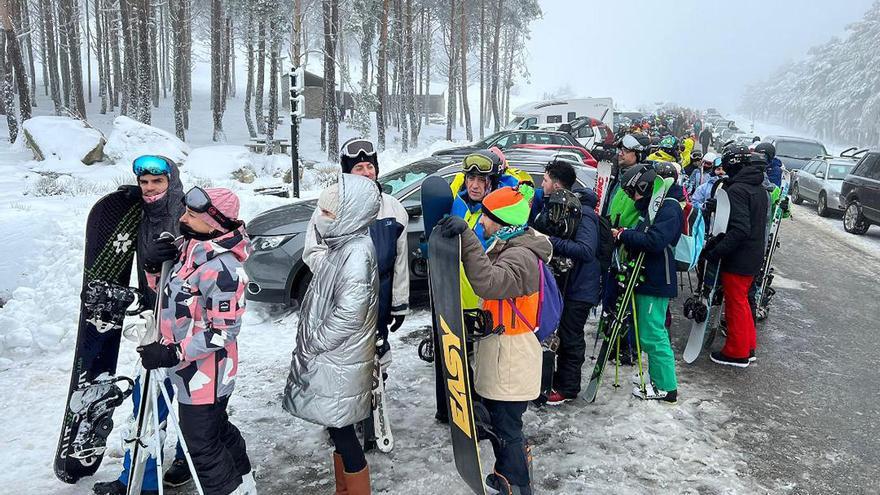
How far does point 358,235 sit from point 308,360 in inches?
27.8

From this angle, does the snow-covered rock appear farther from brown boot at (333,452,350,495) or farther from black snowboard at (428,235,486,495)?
black snowboard at (428,235,486,495)

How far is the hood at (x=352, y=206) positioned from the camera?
2.84 meters

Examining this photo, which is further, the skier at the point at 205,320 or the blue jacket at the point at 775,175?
the blue jacket at the point at 775,175

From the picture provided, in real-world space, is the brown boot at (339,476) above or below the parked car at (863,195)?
below

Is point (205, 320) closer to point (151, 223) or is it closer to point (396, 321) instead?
point (151, 223)

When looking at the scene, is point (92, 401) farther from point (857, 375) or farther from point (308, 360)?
point (857, 375)

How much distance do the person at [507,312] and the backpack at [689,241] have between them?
232cm

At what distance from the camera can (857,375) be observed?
215 inches

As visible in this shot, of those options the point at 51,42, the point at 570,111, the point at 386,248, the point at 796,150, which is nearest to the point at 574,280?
the point at 386,248

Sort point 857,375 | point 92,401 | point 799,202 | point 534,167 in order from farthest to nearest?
1. point 799,202
2. point 534,167
3. point 857,375
4. point 92,401

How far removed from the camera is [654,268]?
4473 millimetres

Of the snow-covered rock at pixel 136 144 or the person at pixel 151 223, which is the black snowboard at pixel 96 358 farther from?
the snow-covered rock at pixel 136 144

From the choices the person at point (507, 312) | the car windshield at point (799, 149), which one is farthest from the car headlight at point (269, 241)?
the car windshield at point (799, 149)

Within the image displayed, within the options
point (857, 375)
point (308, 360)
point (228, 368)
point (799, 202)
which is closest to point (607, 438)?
point (308, 360)
